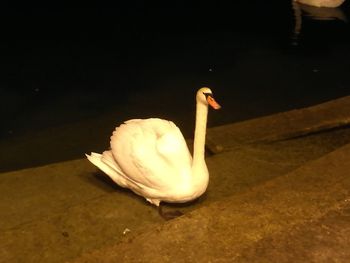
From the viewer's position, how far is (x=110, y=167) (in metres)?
5.09

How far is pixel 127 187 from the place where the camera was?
495 centimetres

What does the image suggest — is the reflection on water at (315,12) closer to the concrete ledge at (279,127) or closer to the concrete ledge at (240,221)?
the concrete ledge at (279,127)

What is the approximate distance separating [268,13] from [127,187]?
9989mm

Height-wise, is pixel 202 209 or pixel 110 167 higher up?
pixel 202 209

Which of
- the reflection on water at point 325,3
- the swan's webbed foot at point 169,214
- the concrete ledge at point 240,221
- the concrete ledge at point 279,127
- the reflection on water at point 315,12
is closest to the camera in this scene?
the concrete ledge at point 240,221

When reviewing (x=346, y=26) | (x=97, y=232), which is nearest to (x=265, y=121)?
(x=97, y=232)

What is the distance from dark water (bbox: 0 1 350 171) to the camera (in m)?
7.79

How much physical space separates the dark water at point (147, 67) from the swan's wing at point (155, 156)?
2.20 meters

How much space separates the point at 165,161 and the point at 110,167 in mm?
794

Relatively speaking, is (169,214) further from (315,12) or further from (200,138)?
(315,12)

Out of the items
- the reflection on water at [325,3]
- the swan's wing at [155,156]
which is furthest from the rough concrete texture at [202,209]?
the reflection on water at [325,3]

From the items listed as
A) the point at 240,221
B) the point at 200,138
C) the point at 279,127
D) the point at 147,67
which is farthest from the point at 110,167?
the point at 147,67

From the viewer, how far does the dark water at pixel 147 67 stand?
7789 millimetres

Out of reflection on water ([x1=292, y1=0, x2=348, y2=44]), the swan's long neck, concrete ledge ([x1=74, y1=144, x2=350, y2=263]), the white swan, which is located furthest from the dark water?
concrete ledge ([x1=74, y1=144, x2=350, y2=263])
